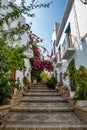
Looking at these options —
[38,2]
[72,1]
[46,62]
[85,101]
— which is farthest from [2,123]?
[46,62]

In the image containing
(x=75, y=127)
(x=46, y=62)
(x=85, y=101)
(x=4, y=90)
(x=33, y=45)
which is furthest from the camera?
(x=46, y=62)

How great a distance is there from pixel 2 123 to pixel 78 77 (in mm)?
2892

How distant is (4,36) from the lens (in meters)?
3.74

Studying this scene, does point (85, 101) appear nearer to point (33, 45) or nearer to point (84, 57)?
point (84, 57)

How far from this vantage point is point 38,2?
3.73 m

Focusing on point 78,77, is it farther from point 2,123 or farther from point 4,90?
point 2,123

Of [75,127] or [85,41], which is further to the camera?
[85,41]

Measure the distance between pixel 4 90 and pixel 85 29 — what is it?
3.96 meters

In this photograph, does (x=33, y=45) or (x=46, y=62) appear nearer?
(x=33, y=45)

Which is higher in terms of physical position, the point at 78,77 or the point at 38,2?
the point at 38,2

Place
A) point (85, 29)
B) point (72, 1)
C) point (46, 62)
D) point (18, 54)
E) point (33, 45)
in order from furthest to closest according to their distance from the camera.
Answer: point (46, 62) < point (72, 1) < point (85, 29) < point (33, 45) < point (18, 54)

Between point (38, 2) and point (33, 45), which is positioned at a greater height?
point (38, 2)

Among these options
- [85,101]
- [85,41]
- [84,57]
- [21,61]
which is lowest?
[85,101]

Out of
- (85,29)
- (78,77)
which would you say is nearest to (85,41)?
(85,29)
